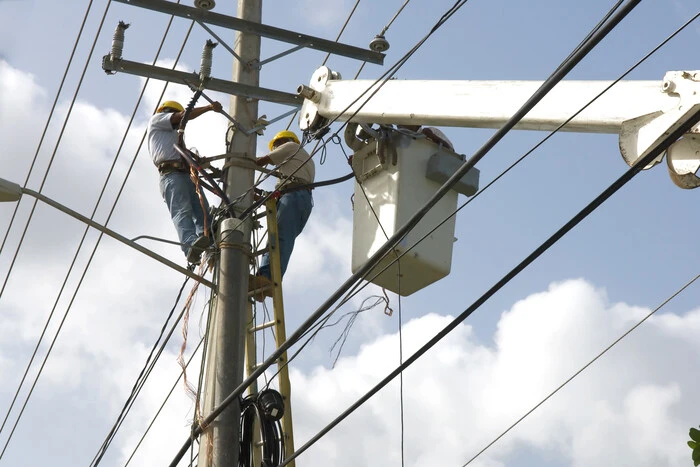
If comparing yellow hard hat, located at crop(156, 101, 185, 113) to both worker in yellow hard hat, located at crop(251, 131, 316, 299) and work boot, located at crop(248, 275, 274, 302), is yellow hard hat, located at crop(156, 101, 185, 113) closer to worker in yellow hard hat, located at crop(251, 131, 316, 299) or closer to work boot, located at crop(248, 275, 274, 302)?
worker in yellow hard hat, located at crop(251, 131, 316, 299)

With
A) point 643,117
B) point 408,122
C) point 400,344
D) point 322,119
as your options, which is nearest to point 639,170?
point 643,117

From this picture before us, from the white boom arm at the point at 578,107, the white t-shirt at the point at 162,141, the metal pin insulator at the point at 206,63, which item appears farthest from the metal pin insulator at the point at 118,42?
the white boom arm at the point at 578,107

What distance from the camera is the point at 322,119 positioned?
8.83 meters

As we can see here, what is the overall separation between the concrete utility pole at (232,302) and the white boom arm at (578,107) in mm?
1708

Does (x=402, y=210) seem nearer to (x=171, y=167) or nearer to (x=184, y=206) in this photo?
(x=184, y=206)

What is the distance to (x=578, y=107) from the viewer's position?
627 cm

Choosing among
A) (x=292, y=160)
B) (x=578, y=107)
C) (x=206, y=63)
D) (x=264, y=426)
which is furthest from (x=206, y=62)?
(x=578, y=107)

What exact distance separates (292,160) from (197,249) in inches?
59.1

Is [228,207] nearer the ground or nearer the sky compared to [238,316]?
nearer the sky

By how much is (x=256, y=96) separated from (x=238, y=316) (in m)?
1.86

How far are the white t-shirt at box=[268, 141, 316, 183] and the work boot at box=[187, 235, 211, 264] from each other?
0.95m

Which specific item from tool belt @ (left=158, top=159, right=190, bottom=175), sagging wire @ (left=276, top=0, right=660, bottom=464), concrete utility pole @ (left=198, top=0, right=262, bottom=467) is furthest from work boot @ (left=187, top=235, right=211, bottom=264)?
sagging wire @ (left=276, top=0, right=660, bottom=464)

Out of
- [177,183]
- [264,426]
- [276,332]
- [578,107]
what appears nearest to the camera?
[578,107]

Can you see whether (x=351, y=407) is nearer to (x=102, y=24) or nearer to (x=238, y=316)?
(x=238, y=316)
